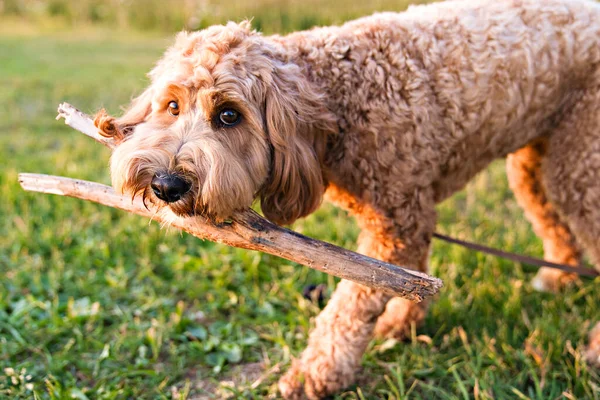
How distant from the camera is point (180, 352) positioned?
337 cm

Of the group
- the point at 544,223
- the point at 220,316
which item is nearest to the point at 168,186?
the point at 220,316

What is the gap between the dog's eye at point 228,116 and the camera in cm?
248

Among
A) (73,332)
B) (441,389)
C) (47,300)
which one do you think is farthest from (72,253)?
(441,389)

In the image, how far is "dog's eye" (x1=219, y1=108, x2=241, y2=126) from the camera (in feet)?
8.13

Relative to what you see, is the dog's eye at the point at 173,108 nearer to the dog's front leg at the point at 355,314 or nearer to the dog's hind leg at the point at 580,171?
the dog's front leg at the point at 355,314

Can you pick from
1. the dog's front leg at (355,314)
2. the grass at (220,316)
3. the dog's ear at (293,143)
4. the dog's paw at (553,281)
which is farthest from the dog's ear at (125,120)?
the dog's paw at (553,281)

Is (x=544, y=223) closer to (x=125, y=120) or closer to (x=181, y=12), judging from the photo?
(x=125, y=120)

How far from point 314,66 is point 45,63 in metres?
9.46

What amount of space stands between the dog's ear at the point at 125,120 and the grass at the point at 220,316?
1355 mm

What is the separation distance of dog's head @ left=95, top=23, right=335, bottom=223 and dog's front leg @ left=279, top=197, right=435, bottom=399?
463 millimetres

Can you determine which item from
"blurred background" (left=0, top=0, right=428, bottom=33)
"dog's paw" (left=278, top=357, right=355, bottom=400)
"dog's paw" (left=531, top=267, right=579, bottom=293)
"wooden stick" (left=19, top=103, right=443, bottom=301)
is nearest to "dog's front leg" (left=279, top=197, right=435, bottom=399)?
"dog's paw" (left=278, top=357, right=355, bottom=400)

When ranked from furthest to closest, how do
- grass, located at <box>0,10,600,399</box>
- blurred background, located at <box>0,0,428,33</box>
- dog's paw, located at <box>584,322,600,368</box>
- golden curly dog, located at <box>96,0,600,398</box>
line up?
blurred background, located at <box>0,0,428,33</box> < dog's paw, located at <box>584,322,600,368</box> < grass, located at <box>0,10,600,399</box> < golden curly dog, located at <box>96,0,600,398</box>

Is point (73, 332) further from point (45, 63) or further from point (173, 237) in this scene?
point (45, 63)

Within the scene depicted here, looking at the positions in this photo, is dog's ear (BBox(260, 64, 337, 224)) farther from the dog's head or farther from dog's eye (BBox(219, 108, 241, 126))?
dog's eye (BBox(219, 108, 241, 126))
